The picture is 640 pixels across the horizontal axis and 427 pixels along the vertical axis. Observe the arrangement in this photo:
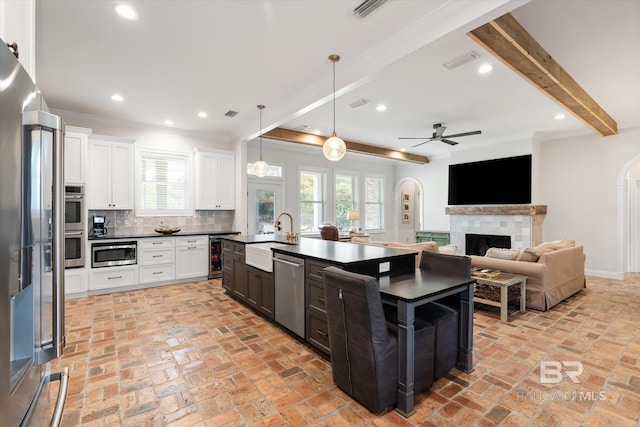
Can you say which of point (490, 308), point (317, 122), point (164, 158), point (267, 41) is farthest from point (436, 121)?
point (164, 158)

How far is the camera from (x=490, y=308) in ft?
13.8

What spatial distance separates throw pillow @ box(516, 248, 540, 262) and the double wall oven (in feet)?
21.8

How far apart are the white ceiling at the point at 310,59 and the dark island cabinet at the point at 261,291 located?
2416 mm

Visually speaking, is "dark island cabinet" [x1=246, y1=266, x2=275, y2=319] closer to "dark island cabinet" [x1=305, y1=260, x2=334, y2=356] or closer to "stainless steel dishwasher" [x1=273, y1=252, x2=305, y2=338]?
"stainless steel dishwasher" [x1=273, y1=252, x2=305, y2=338]

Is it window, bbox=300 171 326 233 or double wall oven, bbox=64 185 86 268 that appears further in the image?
window, bbox=300 171 326 233

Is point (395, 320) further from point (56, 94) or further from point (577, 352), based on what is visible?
point (56, 94)

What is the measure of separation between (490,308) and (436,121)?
3.48 m

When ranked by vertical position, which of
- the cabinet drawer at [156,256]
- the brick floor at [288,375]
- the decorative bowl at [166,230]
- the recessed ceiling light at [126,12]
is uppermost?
the recessed ceiling light at [126,12]

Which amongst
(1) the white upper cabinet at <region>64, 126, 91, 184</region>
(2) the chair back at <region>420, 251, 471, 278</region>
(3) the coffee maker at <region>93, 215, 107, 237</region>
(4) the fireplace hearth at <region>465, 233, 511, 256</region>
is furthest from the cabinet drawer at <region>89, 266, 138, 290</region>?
(4) the fireplace hearth at <region>465, 233, 511, 256</region>

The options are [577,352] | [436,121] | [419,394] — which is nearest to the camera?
[419,394]

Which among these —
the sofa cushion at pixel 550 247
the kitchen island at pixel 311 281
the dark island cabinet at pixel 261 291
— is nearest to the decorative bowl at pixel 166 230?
the dark island cabinet at pixel 261 291

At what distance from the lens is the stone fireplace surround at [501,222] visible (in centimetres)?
674

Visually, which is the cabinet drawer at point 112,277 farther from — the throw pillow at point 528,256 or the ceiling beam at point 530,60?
the throw pillow at point 528,256

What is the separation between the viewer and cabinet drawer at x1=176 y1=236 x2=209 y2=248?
5668mm
